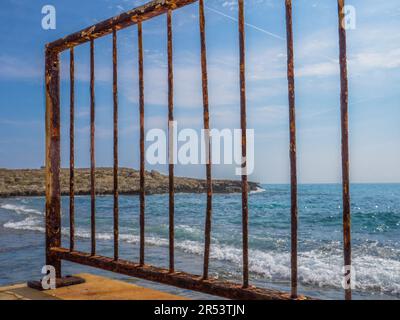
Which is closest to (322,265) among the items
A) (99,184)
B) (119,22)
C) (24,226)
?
(119,22)

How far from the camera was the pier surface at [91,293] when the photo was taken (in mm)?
2785

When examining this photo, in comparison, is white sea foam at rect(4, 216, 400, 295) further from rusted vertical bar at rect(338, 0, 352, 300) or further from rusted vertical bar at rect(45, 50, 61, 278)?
rusted vertical bar at rect(338, 0, 352, 300)

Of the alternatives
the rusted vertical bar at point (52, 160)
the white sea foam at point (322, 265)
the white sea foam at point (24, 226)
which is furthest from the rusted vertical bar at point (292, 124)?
the white sea foam at point (24, 226)

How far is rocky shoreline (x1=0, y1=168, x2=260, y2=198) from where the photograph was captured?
48062 mm

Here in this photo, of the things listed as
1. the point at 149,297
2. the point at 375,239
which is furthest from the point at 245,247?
the point at 375,239

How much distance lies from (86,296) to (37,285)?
47 centimetres

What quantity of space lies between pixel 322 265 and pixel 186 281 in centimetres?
727

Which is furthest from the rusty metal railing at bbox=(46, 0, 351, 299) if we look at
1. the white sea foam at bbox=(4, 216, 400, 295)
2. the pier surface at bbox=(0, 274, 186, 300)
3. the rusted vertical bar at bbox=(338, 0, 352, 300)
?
the white sea foam at bbox=(4, 216, 400, 295)

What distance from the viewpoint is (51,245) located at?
3297 mm

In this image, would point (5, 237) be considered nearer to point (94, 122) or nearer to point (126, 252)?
point (126, 252)

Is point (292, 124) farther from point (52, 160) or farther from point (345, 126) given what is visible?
point (52, 160)

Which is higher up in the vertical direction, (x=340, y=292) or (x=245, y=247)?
(x=245, y=247)

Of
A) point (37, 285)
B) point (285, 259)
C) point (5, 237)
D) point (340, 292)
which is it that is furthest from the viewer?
point (5, 237)

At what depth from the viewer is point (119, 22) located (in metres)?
2.81
